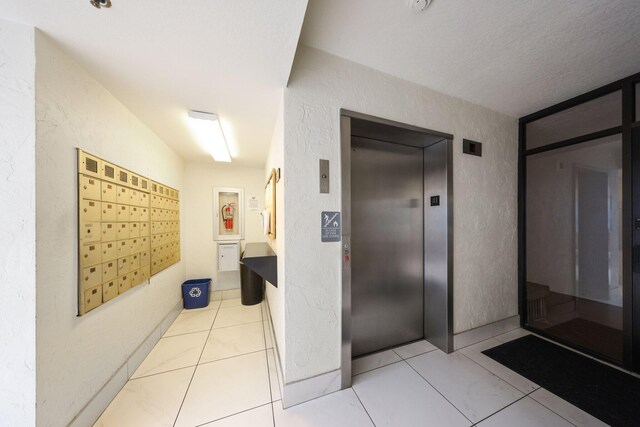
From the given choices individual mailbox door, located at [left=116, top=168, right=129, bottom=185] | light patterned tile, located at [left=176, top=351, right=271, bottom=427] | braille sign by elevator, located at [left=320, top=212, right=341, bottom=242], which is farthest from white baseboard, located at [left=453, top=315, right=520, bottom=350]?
individual mailbox door, located at [left=116, top=168, right=129, bottom=185]

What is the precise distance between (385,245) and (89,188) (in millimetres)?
2279

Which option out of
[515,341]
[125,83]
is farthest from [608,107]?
[125,83]

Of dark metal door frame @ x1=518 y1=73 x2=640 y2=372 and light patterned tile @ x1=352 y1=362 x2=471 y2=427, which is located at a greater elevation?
dark metal door frame @ x1=518 y1=73 x2=640 y2=372

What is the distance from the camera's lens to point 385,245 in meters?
1.91

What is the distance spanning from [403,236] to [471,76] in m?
1.48

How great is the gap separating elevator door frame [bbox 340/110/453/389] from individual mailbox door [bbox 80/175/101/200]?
167 cm

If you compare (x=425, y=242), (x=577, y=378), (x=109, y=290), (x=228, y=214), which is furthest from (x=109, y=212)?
(x=577, y=378)

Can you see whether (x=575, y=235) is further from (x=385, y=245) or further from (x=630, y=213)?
(x=385, y=245)

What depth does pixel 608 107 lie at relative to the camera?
1896mm

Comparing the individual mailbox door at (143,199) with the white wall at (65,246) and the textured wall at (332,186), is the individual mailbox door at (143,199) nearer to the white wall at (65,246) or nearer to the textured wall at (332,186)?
the white wall at (65,246)

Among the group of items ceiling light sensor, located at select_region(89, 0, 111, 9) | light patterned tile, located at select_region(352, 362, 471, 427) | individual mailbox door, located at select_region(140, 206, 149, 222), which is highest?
ceiling light sensor, located at select_region(89, 0, 111, 9)

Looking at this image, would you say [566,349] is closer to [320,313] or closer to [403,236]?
[403,236]

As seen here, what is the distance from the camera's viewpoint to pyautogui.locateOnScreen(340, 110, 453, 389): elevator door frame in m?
1.46

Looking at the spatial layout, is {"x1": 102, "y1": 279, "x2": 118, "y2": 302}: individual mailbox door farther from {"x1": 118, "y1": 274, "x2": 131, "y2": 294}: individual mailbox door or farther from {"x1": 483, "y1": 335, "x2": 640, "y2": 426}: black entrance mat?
{"x1": 483, "y1": 335, "x2": 640, "y2": 426}: black entrance mat
